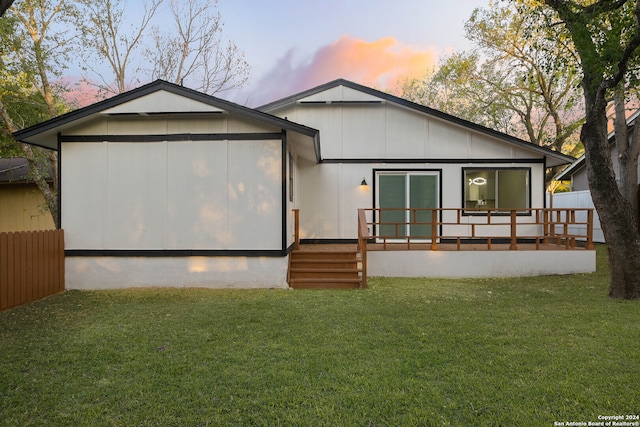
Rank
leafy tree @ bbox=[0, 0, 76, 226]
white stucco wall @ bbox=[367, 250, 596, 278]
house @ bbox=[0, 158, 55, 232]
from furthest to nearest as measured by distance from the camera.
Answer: house @ bbox=[0, 158, 55, 232] → leafy tree @ bbox=[0, 0, 76, 226] → white stucco wall @ bbox=[367, 250, 596, 278]

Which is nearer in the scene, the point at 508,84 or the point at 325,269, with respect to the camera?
the point at 325,269

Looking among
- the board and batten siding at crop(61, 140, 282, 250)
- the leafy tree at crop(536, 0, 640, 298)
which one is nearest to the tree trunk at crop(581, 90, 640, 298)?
the leafy tree at crop(536, 0, 640, 298)

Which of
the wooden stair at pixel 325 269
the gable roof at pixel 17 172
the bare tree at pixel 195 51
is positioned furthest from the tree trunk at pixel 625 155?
the gable roof at pixel 17 172

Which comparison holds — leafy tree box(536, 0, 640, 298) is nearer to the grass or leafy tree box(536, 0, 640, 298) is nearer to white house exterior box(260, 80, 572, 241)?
the grass

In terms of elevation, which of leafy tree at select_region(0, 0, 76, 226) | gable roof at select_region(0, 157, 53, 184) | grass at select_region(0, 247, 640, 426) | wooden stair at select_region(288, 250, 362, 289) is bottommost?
grass at select_region(0, 247, 640, 426)

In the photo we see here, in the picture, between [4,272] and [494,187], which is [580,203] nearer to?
[494,187]

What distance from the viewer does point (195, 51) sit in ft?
53.5

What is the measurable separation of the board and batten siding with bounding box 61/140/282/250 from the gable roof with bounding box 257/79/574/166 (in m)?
3.50

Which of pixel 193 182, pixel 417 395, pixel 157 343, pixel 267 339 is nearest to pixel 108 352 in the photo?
pixel 157 343

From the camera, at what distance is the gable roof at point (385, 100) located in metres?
9.43

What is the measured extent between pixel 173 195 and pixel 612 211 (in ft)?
25.0

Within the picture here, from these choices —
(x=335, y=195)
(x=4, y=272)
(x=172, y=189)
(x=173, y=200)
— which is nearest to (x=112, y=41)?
(x=172, y=189)

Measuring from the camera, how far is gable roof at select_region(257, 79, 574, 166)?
30.9 feet

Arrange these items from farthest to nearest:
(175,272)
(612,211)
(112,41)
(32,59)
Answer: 1. (112,41)
2. (32,59)
3. (175,272)
4. (612,211)
